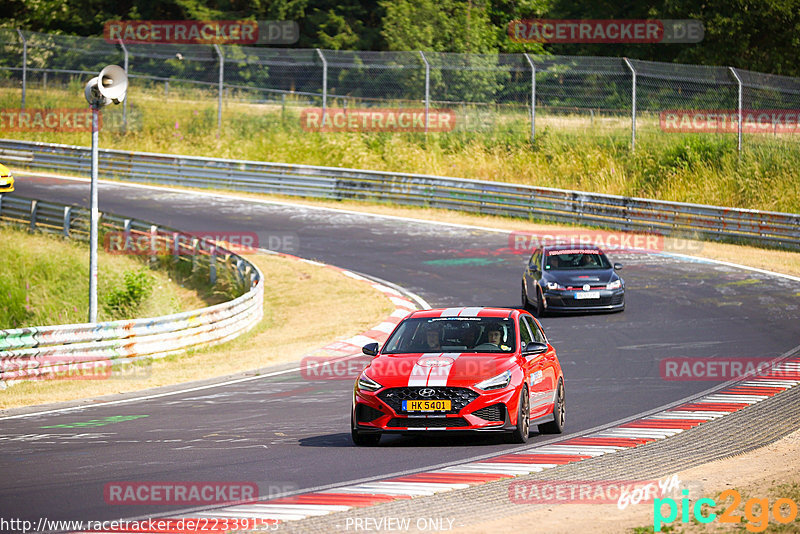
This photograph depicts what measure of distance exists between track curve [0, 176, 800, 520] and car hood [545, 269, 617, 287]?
2.25ft

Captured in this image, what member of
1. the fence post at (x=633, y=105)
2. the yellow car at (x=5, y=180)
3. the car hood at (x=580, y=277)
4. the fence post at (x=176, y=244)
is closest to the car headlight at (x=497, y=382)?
the car hood at (x=580, y=277)

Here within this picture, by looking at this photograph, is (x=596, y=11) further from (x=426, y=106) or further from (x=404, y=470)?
(x=404, y=470)

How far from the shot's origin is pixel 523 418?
36.0 feet

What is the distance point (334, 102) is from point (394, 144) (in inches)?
105

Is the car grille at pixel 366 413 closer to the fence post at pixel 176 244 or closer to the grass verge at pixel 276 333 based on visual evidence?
the grass verge at pixel 276 333

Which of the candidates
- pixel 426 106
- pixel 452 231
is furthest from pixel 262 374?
pixel 426 106

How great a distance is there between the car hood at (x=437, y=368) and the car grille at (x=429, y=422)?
32 centimetres

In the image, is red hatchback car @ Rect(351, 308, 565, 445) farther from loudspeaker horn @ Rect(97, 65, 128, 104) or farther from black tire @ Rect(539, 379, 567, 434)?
loudspeaker horn @ Rect(97, 65, 128, 104)

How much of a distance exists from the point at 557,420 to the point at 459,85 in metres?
27.6

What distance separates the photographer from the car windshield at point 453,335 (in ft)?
38.1

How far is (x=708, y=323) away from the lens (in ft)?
67.5

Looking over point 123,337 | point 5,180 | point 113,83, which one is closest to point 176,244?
point 5,180

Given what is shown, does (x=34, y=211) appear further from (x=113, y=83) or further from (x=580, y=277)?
(x=580, y=277)

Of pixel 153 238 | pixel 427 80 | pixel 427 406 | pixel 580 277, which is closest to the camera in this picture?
pixel 427 406
